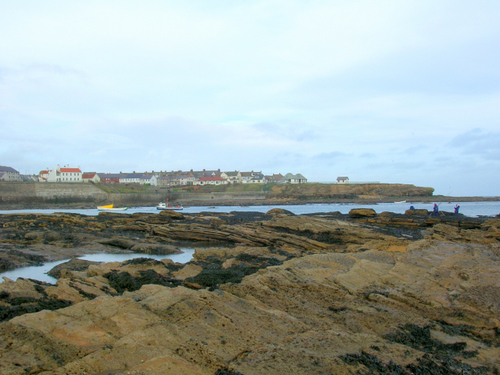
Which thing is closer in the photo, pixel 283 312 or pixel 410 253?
pixel 283 312

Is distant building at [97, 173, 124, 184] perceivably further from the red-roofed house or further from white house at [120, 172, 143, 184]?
the red-roofed house

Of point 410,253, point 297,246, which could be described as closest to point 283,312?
point 410,253

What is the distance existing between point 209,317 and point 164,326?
2.95 feet

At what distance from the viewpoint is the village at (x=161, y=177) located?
396ft

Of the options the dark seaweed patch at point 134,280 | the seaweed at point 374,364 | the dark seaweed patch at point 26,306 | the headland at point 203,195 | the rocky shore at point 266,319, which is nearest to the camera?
the rocky shore at point 266,319

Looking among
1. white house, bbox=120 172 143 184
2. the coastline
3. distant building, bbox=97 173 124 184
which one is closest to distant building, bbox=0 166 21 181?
distant building, bbox=97 173 124 184

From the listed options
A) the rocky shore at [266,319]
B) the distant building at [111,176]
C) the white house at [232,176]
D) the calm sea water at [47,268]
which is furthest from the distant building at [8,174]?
the rocky shore at [266,319]

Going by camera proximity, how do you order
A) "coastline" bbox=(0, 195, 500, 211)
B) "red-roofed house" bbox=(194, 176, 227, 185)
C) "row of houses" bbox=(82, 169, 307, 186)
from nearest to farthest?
"coastline" bbox=(0, 195, 500, 211), "row of houses" bbox=(82, 169, 307, 186), "red-roofed house" bbox=(194, 176, 227, 185)

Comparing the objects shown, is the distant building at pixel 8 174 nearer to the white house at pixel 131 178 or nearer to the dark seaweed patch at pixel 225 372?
the white house at pixel 131 178

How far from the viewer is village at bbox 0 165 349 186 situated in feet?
396

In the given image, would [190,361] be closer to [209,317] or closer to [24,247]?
[209,317]

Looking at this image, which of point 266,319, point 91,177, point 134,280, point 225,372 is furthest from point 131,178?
point 225,372

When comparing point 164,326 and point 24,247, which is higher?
point 164,326

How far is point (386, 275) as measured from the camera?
1102 centimetres
